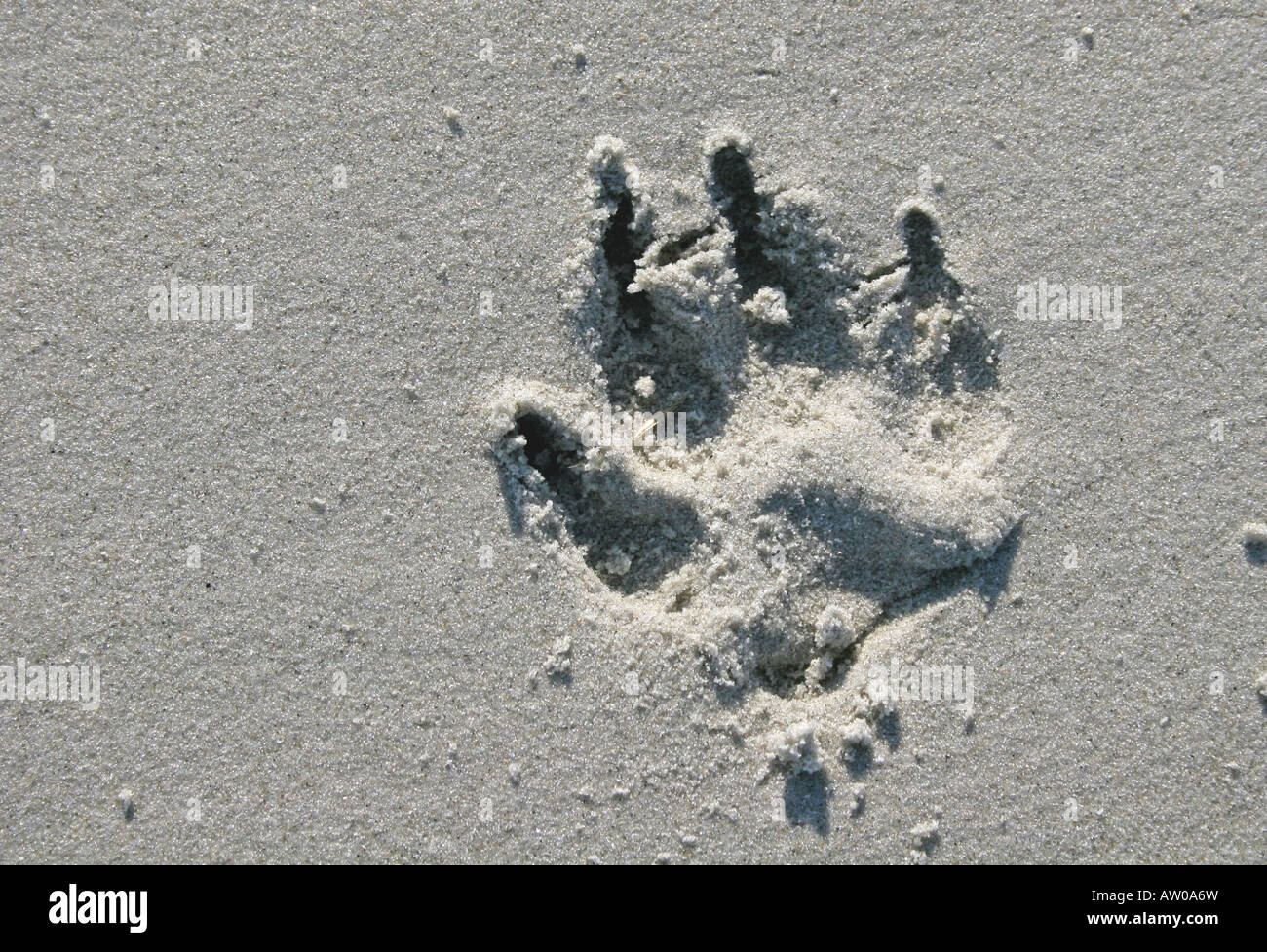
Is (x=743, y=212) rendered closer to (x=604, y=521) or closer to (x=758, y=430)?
(x=758, y=430)

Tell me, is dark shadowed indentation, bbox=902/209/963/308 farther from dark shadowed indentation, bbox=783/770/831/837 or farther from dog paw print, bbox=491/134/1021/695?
dark shadowed indentation, bbox=783/770/831/837

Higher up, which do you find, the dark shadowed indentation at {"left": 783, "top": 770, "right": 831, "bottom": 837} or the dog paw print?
the dog paw print

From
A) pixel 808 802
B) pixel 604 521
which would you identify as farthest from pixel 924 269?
pixel 808 802

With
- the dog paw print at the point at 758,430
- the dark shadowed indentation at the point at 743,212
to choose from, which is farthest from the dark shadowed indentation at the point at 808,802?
the dark shadowed indentation at the point at 743,212

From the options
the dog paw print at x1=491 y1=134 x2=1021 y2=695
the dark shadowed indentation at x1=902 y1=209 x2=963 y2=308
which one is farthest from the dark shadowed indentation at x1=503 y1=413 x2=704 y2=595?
the dark shadowed indentation at x1=902 y1=209 x2=963 y2=308
